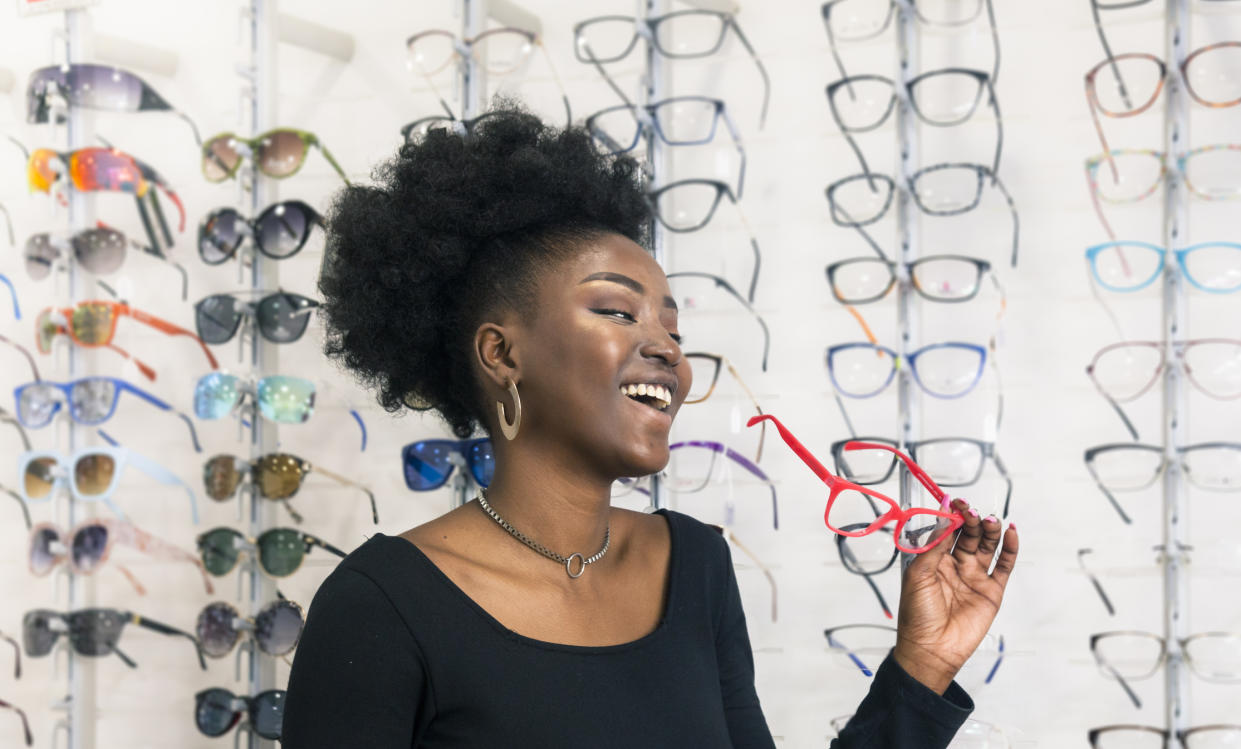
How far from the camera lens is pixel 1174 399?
5.33 feet

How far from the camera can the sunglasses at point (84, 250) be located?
6.59 ft

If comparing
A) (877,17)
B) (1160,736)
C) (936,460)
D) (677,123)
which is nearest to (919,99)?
(877,17)

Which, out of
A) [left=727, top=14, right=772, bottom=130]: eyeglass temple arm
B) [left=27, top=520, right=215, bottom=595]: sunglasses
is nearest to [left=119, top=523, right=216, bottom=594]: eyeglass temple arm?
[left=27, top=520, right=215, bottom=595]: sunglasses

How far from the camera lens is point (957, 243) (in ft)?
5.85

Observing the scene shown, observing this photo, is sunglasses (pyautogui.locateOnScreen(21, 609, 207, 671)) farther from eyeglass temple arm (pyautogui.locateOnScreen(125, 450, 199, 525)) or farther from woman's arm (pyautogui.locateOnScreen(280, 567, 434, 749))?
woman's arm (pyautogui.locateOnScreen(280, 567, 434, 749))

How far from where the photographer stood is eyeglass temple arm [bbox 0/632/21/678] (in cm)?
222

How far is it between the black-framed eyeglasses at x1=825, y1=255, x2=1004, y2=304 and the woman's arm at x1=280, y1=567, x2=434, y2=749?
3.50 feet

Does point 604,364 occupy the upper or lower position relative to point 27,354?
lower

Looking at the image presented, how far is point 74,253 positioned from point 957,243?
1.61 meters

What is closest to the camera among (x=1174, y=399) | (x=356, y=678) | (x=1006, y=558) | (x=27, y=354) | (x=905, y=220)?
(x=356, y=678)

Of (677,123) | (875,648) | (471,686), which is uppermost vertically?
(677,123)

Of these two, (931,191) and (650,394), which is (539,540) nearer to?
(650,394)

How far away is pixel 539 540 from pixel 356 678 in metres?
0.23

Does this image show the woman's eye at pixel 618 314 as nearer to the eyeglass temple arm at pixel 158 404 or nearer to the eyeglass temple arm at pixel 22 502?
the eyeglass temple arm at pixel 158 404
